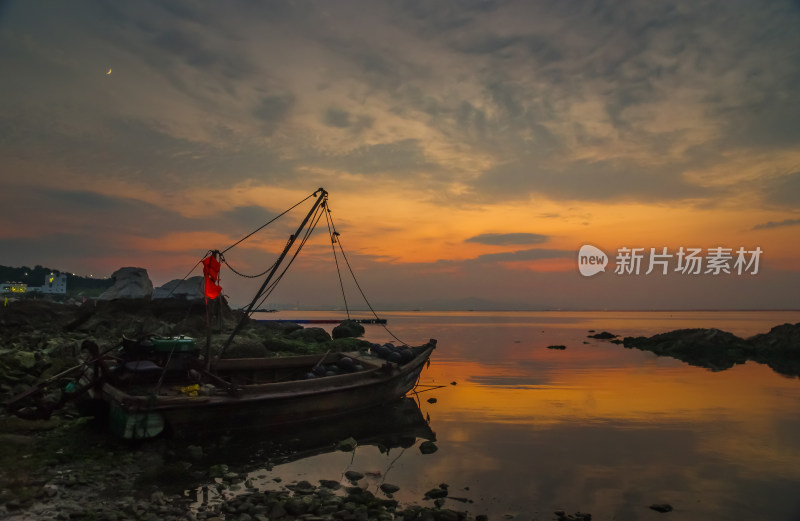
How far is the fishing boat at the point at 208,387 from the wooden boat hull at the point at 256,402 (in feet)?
0.08

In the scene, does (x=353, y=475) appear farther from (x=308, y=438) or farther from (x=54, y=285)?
(x=54, y=285)

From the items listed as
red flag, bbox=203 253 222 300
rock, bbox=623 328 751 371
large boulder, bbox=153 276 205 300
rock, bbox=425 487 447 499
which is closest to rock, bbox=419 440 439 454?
rock, bbox=425 487 447 499

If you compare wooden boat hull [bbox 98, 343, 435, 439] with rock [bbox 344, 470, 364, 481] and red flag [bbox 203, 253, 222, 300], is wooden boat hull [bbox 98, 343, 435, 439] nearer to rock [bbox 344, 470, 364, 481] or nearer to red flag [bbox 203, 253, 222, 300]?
red flag [bbox 203, 253, 222, 300]

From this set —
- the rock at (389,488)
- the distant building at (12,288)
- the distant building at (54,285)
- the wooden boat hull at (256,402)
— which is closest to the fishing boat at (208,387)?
the wooden boat hull at (256,402)

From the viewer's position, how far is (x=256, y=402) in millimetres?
13375

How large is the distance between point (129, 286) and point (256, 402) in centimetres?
3311

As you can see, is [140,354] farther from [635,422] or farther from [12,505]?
[635,422]

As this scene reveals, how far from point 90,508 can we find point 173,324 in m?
31.3

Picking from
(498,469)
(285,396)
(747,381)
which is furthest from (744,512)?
(747,381)

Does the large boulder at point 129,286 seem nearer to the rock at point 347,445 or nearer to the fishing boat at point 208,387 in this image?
the fishing boat at point 208,387

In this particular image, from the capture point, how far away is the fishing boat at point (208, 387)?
1191cm

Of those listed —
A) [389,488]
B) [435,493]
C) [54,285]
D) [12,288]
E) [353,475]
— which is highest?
[435,493]

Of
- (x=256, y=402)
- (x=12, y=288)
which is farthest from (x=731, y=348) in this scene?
(x=12, y=288)

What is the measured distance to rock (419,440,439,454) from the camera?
13.6 m
